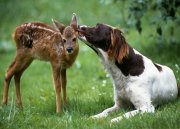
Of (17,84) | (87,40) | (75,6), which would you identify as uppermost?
(75,6)

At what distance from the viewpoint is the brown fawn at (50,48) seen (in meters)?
7.87

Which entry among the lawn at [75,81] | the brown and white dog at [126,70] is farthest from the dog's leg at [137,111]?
the lawn at [75,81]

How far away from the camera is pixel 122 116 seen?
7.18m

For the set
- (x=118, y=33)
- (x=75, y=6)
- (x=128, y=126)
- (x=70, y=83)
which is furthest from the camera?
(x=75, y=6)

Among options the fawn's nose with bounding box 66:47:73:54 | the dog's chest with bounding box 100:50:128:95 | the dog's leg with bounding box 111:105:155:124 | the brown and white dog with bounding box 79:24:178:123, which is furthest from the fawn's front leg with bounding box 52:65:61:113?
the dog's leg with bounding box 111:105:155:124

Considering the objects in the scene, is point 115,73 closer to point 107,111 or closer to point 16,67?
point 107,111

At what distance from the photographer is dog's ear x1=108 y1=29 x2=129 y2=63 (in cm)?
757

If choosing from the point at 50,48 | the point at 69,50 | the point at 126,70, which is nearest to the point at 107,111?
the point at 126,70

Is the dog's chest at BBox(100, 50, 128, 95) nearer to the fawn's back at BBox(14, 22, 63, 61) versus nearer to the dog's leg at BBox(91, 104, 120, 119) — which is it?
the dog's leg at BBox(91, 104, 120, 119)

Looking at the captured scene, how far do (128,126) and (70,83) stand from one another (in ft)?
16.4

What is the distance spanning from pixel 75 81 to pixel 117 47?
426cm

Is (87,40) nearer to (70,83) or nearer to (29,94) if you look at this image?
(29,94)

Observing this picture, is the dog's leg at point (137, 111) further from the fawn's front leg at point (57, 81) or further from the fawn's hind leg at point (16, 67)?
the fawn's hind leg at point (16, 67)

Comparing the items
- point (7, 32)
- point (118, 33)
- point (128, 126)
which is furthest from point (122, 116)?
point (7, 32)
